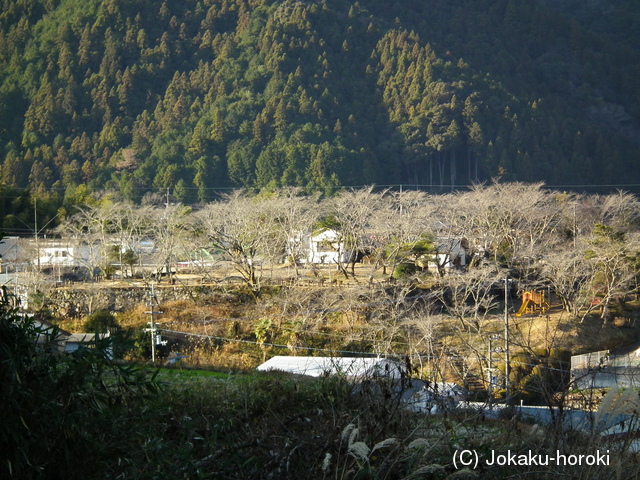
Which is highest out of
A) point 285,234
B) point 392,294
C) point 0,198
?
point 0,198

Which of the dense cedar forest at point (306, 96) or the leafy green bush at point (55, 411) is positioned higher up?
the dense cedar forest at point (306, 96)

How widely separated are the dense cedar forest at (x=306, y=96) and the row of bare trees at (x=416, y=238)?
2428 centimetres

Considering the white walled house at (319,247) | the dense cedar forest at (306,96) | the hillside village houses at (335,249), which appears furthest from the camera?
the dense cedar forest at (306,96)

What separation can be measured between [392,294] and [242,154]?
37.4 meters

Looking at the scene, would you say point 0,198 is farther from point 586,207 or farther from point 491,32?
point 491,32

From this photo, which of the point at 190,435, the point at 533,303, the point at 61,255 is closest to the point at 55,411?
the point at 190,435

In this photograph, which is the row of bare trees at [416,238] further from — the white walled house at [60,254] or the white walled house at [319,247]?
the white walled house at [60,254]

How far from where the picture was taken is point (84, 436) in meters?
3.07

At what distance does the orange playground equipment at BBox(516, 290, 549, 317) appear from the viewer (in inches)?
853

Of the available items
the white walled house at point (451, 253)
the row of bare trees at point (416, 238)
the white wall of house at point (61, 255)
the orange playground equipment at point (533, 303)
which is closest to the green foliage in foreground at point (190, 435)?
the row of bare trees at point (416, 238)

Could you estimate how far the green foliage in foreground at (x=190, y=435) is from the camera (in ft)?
9.84

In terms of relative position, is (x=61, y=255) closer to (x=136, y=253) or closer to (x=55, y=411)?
(x=136, y=253)

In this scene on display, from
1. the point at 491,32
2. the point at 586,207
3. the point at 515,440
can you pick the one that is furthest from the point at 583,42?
the point at 515,440

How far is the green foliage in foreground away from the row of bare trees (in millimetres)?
14624
